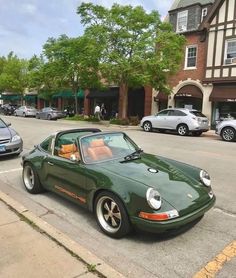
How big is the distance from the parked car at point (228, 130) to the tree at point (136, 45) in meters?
6.78

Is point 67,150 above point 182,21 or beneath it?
beneath

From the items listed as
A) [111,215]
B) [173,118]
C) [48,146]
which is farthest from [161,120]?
[111,215]

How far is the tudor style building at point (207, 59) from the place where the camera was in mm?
21969

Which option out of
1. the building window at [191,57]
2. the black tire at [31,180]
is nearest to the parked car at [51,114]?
the building window at [191,57]

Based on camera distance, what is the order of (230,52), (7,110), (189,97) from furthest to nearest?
(7,110) → (189,97) → (230,52)

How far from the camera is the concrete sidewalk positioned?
3473mm

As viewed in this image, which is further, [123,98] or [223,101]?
[123,98]

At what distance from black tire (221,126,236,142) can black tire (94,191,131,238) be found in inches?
508

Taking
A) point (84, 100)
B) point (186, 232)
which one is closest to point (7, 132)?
point (186, 232)

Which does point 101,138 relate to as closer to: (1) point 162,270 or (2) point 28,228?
(2) point 28,228

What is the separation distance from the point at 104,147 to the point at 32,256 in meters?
2.08

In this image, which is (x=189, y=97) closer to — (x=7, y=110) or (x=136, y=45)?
(x=136, y=45)

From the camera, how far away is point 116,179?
4.38m

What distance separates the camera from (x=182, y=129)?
1873cm
